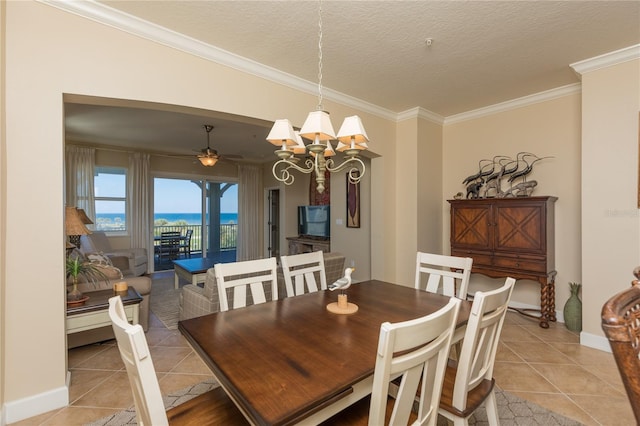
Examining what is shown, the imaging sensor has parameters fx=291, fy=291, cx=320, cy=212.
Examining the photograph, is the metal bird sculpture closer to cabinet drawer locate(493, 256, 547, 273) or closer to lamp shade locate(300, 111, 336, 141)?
cabinet drawer locate(493, 256, 547, 273)

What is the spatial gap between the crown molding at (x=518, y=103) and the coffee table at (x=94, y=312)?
185 inches

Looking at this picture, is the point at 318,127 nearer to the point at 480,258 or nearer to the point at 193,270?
the point at 480,258

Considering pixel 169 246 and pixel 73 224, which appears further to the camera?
pixel 169 246

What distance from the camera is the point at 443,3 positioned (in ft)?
6.61

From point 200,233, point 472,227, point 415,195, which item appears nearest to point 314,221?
point 415,195

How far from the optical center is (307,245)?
248 inches

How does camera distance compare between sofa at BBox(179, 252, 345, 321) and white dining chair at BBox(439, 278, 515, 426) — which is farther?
sofa at BBox(179, 252, 345, 321)

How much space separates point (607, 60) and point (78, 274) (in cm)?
532

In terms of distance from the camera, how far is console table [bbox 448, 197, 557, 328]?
127 inches

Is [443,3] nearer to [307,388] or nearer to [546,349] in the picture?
[307,388]

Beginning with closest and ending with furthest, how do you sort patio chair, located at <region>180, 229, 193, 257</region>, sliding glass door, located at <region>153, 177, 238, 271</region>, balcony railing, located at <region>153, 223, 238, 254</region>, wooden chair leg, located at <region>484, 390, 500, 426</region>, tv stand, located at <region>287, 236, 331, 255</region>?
Result: wooden chair leg, located at <region>484, 390, 500, 426</region> → tv stand, located at <region>287, 236, 331, 255</region> → sliding glass door, located at <region>153, 177, 238, 271</region> → balcony railing, located at <region>153, 223, 238, 254</region> → patio chair, located at <region>180, 229, 193, 257</region>

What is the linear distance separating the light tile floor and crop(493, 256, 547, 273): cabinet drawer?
69 centimetres

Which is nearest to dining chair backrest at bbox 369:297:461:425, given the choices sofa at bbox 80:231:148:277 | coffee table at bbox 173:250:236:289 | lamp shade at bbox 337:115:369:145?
lamp shade at bbox 337:115:369:145

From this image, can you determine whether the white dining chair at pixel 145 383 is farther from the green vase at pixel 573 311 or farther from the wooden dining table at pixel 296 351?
the green vase at pixel 573 311
